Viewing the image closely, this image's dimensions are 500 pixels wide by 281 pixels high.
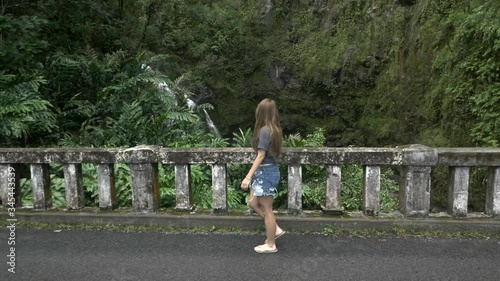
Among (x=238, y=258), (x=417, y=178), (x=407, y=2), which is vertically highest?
(x=407, y=2)

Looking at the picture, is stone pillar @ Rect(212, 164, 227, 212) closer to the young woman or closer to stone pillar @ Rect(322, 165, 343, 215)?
the young woman

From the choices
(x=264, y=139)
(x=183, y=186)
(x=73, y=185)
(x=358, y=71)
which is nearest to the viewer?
(x=264, y=139)

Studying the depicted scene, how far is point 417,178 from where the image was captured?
478 centimetres

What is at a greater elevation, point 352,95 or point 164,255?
point 352,95

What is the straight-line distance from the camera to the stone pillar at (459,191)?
476 centimetres

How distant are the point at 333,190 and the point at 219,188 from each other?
Answer: 1296mm

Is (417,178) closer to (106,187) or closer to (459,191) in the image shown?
(459,191)

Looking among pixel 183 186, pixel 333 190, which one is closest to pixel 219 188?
Answer: pixel 183 186

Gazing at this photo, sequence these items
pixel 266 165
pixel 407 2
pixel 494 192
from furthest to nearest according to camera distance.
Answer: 1. pixel 407 2
2. pixel 494 192
3. pixel 266 165

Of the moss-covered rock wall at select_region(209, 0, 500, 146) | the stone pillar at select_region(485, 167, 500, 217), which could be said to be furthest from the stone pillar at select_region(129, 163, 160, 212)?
the moss-covered rock wall at select_region(209, 0, 500, 146)

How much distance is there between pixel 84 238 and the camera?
15.7 ft

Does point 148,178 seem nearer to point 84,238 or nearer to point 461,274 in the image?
point 84,238

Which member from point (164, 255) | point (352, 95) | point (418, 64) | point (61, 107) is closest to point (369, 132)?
point (352, 95)

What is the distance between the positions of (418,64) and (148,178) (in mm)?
8225
